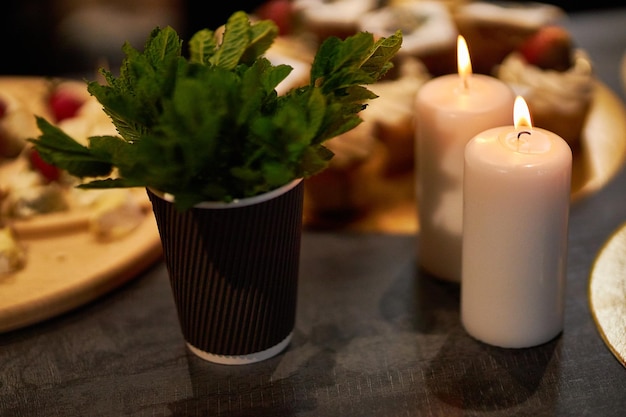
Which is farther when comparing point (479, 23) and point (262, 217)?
point (479, 23)

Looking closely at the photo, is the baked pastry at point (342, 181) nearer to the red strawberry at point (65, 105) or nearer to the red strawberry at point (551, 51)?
the red strawberry at point (551, 51)

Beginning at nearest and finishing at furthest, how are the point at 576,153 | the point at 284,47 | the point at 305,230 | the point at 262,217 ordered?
the point at 262,217, the point at 305,230, the point at 576,153, the point at 284,47

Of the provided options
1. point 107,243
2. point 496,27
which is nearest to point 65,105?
point 107,243

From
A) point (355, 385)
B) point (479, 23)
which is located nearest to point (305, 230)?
point (355, 385)

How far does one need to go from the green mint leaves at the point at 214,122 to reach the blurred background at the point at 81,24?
1.52 meters

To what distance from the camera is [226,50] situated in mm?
770

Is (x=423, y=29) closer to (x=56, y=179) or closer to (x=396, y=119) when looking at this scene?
(x=396, y=119)

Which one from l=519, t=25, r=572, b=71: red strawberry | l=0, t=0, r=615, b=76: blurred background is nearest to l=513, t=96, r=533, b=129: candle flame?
l=519, t=25, r=572, b=71: red strawberry

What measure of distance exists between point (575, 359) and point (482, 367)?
95 mm

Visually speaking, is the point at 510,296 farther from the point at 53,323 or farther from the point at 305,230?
the point at 53,323

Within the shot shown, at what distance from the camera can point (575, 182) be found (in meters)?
1.08

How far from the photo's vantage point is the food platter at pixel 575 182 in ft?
3.40

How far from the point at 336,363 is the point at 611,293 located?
1.04 ft

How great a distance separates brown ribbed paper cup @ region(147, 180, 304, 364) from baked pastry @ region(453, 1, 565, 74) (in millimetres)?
681
